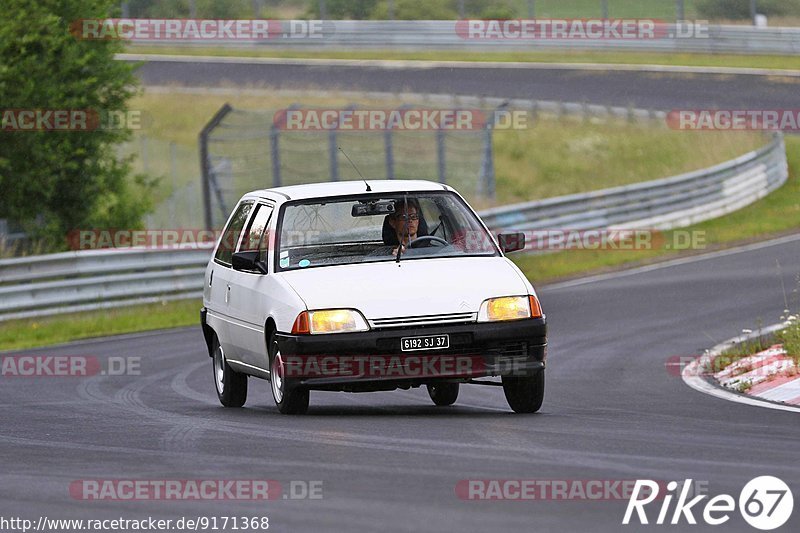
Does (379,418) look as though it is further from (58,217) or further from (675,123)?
(675,123)

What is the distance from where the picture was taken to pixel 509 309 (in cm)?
1036

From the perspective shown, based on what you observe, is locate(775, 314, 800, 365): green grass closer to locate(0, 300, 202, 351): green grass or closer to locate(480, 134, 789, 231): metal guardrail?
locate(0, 300, 202, 351): green grass

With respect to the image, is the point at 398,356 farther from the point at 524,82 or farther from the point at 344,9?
the point at 344,9

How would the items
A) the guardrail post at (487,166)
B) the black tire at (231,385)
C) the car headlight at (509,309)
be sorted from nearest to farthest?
1. the car headlight at (509,309)
2. the black tire at (231,385)
3. the guardrail post at (487,166)

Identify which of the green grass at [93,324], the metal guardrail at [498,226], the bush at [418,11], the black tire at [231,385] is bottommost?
the green grass at [93,324]

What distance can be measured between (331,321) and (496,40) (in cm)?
4041

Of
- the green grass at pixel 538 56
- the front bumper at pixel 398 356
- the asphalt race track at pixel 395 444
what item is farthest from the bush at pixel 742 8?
the front bumper at pixel 398 356

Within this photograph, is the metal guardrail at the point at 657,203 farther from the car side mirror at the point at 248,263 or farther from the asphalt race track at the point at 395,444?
the car side mirror at the point at 248,263

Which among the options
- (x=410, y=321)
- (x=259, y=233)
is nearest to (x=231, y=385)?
(x=259, y=233)

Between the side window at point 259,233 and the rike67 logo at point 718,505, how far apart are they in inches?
187

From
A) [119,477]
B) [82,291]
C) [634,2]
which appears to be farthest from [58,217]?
[634,2]

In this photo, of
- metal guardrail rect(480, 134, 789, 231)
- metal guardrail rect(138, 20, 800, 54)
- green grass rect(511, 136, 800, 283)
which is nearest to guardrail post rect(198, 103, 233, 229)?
metal guardrail rect(480, 134, 789, 231)

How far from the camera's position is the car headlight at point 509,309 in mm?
10281

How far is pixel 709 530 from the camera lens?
6477mm
